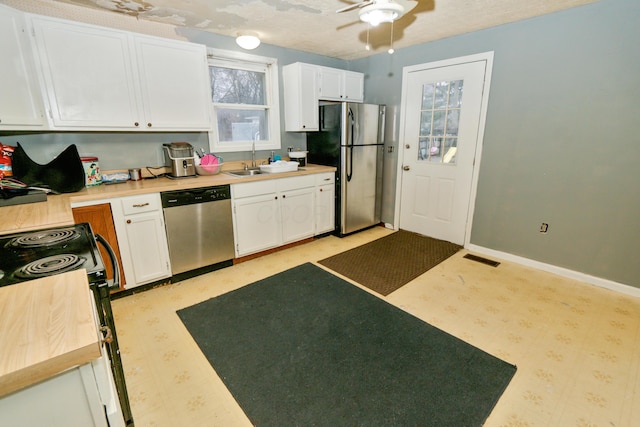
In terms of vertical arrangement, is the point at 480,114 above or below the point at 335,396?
above

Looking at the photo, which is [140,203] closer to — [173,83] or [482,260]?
[173,83]

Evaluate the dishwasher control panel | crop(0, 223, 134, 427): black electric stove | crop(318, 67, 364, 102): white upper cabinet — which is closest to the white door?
crop(318, 67, 364, 102): white upper cabinet

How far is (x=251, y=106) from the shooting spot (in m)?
3.54

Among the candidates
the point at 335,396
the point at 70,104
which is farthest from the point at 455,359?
the point at 70,104

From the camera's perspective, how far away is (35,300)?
768 millimetres

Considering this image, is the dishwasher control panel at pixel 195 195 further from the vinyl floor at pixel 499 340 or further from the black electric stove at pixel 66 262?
the black electric stove at pixel 66 262

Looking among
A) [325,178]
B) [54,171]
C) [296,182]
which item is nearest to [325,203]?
[325,178]

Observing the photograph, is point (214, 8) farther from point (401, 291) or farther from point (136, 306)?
point (401, 291)

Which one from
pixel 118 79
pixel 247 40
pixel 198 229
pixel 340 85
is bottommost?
pixel 198 229

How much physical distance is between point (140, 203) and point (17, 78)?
3.70ft

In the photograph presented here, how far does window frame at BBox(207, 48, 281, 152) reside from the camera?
10.6 ft

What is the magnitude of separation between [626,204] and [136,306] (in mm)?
4137

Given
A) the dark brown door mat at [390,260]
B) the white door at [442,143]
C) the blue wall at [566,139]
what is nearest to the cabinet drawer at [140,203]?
the dark brown door mat at [390,260]

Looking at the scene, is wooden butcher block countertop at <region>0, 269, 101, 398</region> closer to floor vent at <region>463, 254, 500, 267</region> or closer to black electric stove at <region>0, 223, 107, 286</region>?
black electric stove at <region>0, 223, 107, 286</region>
